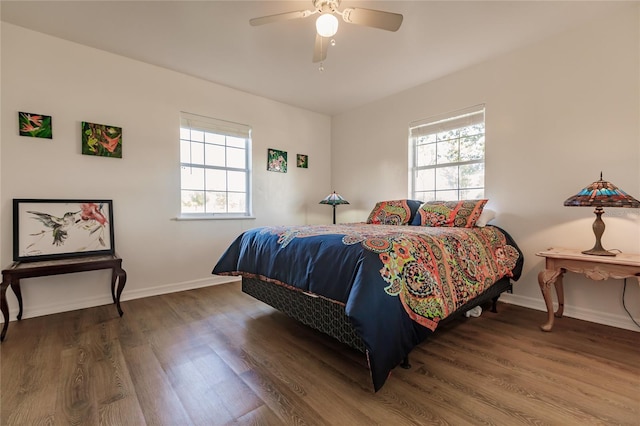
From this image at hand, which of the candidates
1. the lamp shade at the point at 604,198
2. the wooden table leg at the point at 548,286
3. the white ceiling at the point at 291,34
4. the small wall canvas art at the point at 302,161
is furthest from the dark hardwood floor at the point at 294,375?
the small wall canvas art at the point at 302,161

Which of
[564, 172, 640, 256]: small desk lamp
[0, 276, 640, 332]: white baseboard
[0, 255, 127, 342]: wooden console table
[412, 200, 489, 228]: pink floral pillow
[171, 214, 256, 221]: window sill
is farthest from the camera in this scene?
[171, 214, 256, 221]: window sill

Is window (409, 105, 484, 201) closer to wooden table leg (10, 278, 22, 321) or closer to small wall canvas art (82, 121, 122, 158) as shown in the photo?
small wall canvas art (82, 121, 122, 158)

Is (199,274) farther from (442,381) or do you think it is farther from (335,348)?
(442,381)

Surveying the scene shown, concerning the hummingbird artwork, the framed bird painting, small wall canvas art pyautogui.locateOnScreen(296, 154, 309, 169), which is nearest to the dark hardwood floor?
the framed bird painting

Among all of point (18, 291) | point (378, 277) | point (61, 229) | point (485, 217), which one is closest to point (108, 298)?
point (18, 291)

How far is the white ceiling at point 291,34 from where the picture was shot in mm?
2242

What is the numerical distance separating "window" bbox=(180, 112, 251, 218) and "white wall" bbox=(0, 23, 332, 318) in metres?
0.11

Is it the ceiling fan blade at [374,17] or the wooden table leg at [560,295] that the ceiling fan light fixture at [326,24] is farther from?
the wooden table leg at [560,295]

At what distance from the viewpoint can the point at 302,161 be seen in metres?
4.54

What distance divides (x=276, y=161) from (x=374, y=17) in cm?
259

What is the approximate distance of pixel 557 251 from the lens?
7.59 feet

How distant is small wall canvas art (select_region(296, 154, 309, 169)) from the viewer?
14.8ft

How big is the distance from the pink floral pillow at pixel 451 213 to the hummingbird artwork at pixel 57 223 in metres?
3.42

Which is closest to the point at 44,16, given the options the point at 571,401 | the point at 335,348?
the point at 335,348
